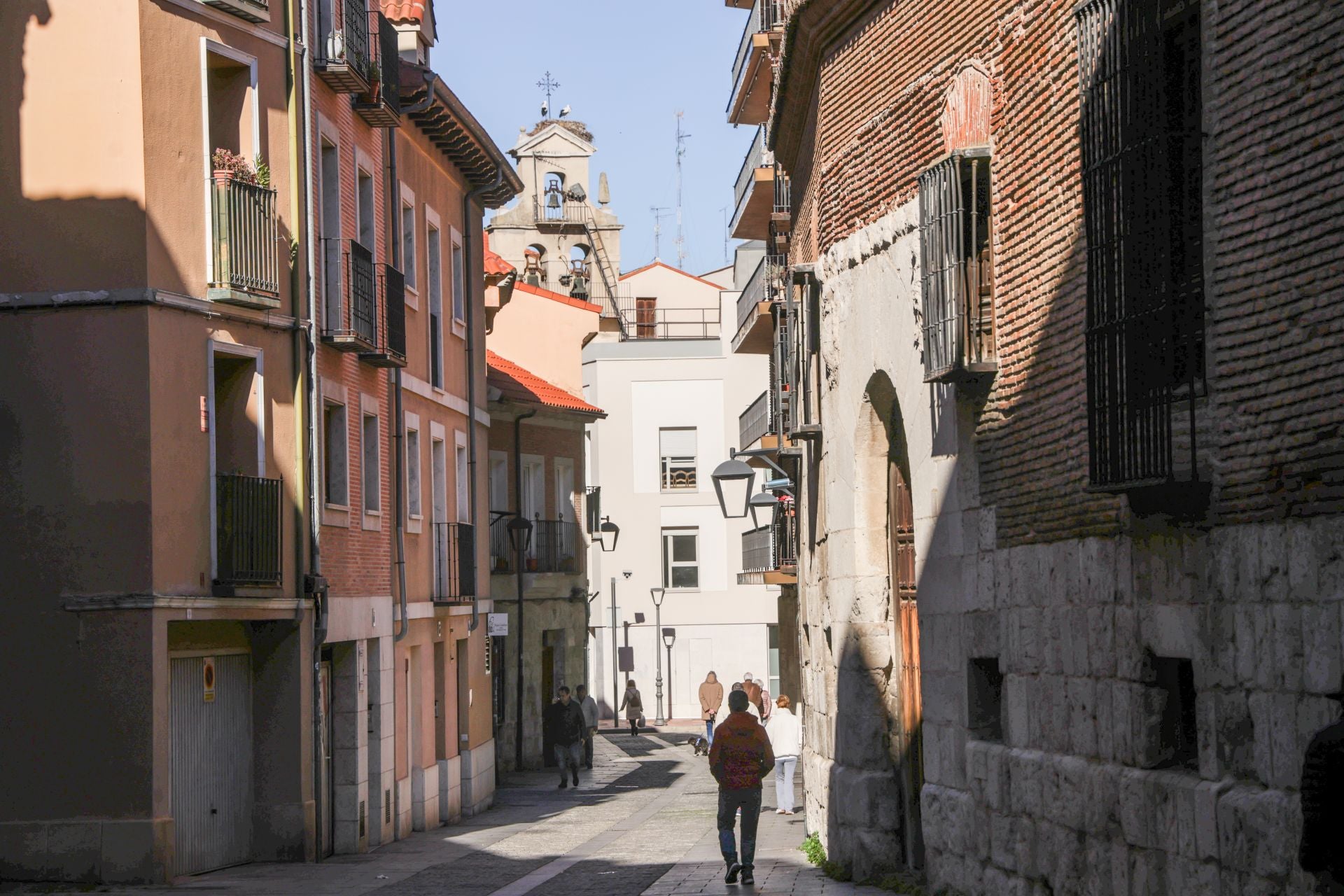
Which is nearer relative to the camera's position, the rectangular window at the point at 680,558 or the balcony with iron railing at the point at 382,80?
the balcony with iron railing at the point at 382,80

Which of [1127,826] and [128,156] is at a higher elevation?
[128,156]

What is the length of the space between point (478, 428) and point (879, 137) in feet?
56.3

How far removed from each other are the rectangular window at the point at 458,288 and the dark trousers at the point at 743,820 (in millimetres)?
14115

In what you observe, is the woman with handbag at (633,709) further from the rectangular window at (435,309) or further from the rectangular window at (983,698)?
the rectangular window at (983,698)

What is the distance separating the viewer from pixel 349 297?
21.9 m

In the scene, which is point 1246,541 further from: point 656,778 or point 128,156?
point 656,778

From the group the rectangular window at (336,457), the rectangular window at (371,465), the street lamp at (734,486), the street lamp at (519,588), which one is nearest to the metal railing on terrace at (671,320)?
the street lamp at (519,588)

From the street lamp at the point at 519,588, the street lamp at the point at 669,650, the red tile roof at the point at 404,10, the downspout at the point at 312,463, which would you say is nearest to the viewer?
the downspout at the point at 312,463

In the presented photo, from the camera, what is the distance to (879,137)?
52.1 feet

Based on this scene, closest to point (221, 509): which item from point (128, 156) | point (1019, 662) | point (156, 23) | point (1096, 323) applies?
point (128, 156)

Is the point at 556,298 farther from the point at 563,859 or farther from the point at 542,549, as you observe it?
the point at 563,859

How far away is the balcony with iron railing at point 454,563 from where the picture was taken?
28062 mm

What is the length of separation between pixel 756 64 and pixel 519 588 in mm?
13363

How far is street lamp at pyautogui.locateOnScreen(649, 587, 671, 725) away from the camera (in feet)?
190
